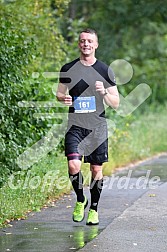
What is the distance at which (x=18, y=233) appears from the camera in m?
7.85

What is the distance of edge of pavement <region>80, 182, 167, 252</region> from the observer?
7.10 metres

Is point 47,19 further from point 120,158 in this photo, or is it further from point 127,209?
point 127,209

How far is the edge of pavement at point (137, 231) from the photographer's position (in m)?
7.10

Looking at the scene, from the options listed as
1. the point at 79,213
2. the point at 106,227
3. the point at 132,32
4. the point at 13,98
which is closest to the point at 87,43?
the point at 79,213

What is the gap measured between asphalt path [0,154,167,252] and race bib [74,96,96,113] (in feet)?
Result: 4.28

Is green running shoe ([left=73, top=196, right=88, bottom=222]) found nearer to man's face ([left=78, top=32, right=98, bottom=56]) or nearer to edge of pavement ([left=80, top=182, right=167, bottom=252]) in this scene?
edge of pavement ([left=80, top=182, right=167, bottom=252])

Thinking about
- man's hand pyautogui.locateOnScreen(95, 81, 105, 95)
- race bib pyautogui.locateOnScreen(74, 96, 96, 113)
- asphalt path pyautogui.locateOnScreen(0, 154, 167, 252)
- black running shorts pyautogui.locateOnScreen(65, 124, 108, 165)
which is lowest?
asphalt path pyautogui.locateOnScreen(0, 154, 167, 252)

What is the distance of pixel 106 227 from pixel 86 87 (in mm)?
1581

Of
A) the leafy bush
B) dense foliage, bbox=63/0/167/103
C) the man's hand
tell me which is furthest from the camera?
dense foliage, bbox=63/0/167/103

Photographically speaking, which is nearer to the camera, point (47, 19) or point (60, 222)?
point (60, 222)

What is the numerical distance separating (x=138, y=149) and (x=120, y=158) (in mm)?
1667

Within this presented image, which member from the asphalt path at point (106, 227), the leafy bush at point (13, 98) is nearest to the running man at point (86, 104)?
the asphalt path at point (106, 227)

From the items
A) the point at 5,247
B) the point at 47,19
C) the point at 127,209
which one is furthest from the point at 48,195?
the point at 47,19

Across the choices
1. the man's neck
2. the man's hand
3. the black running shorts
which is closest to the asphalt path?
the black running shorts
